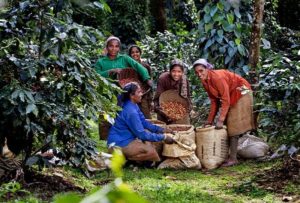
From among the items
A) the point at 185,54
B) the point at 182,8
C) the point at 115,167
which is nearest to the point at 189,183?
the point at 185,54

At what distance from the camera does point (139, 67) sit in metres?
7.08

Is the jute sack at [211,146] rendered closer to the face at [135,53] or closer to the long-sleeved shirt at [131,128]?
the long-sleeved shirt at [131,128]

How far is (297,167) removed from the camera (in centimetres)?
554

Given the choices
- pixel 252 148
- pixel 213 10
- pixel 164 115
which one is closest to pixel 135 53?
pixel 164 115

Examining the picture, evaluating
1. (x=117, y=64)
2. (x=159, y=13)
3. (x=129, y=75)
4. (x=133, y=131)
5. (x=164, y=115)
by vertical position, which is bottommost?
(x=133, y=131)

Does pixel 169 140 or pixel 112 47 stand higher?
pixel 112 47

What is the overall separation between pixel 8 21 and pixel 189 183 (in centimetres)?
247

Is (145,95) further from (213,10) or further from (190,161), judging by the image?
(213,10)

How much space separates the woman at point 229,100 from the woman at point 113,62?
90 cm

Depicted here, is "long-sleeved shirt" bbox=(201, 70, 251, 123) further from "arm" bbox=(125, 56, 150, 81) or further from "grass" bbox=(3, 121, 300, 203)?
"arm" bbox=(125, 56, 150, 81)

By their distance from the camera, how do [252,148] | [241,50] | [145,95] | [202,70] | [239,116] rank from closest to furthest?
Answer: [202,70] → [239,116] → [252,148] → [145,95] → [241,50]

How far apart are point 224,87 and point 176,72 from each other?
0.79 meters

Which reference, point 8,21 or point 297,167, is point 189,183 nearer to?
point 297,167

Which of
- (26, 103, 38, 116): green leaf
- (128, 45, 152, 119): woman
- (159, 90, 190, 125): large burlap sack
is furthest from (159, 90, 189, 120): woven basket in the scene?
(26, 103, 38, 116): green leaf
